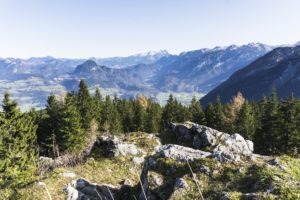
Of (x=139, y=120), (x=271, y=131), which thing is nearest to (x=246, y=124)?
(x=271, y=131)

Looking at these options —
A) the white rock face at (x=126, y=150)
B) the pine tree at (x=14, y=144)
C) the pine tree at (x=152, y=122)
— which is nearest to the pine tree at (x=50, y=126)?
the pine tree at (x=14, y=144)

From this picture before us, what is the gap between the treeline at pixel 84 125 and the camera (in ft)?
139

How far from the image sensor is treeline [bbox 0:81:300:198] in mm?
42219

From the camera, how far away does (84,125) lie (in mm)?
80250

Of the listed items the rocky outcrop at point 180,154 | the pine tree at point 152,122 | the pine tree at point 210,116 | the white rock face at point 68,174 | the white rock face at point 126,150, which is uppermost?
the rocky outcrop at point 180,154

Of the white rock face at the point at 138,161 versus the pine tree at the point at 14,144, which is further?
the pine tree at the point at 14,144

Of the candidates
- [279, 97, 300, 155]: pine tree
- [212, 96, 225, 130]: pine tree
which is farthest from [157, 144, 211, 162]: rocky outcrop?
[212, 96, 225, 130]: pine tree

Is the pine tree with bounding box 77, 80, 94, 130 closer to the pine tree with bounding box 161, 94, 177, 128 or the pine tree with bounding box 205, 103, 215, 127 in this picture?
the pine tree with bounding box 161, 94, 177, 128

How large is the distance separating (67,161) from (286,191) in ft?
65.5

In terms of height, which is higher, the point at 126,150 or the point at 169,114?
the point at 126,150

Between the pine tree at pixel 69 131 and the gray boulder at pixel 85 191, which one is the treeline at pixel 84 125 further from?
the gray boulder at pixel 85 191

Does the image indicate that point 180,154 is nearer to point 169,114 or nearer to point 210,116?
point 210,116

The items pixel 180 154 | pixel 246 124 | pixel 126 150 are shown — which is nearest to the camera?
pixel 180 154

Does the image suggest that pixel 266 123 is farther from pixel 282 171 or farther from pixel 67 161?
pixel 282 171
